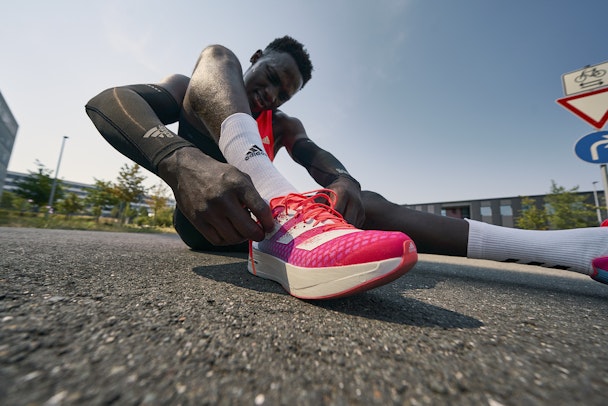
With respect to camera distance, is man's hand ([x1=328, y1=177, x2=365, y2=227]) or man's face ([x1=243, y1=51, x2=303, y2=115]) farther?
man's face ([x1=243, y1=51, x2=303, y2=115])

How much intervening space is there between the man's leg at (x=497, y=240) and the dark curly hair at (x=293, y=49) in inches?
66.1

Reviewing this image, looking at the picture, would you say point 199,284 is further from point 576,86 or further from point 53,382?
point 576,86

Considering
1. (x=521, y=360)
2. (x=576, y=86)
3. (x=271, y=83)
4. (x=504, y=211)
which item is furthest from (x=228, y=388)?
(x=504, y=211)

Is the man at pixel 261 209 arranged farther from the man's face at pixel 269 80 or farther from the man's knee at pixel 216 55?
the man's face at pixel 269 80

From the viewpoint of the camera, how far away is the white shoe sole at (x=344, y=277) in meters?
0.51

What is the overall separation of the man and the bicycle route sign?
1.84m

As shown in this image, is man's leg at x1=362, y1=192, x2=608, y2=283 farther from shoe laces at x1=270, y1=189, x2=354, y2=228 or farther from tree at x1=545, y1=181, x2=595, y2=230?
tree at x1=545, y1=181, x2=595, y2=230

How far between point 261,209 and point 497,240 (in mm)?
1042

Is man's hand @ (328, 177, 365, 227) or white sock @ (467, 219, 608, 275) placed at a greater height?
man's hand @ (328, 177, 365, 227)

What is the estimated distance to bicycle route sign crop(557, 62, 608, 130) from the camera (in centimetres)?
203

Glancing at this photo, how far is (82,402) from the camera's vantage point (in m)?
0.22

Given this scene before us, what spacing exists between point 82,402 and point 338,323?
359 mm

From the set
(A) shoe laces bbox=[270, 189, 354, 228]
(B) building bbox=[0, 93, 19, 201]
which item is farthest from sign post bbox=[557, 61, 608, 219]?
(B) building bbox=[0, 93, 19, 201]

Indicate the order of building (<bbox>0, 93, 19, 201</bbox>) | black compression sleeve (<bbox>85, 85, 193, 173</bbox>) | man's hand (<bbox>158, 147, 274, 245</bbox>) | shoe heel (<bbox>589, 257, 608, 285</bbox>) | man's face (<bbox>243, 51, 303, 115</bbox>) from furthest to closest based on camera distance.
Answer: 1. building (<bbox>0, 93, 19, 201</bbox>)
2. man's face (<bbox>243, 51, 303, 115</bbox>)
3. shoe heel (<bbox>589, 257, 608, 285</bbox>)
4. black compression sleeve (<bbox>85, 85, 193, 173</bbox>)
5. man's hand (<bbox>158, 147, 274, 245</bbox>)
